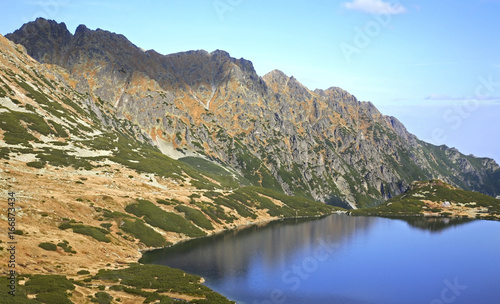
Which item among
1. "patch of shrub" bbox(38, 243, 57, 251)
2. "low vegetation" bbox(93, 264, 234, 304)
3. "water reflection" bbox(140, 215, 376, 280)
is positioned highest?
"patch of shrub" bbox(38, 243, 57, 251)

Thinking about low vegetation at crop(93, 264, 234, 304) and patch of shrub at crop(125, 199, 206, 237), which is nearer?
low vegetation at crop(93, 264, 234, 304)

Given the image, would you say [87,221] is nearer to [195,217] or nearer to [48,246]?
[48,246]

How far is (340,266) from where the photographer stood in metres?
117

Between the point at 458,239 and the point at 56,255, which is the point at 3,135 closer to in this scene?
the point at 56,255

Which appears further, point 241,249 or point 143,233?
point 241,249

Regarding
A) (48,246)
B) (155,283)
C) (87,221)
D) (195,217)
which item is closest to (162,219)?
(195,217)

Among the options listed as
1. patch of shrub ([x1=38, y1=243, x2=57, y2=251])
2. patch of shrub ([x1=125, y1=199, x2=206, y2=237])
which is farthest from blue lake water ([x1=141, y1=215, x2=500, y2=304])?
patch of shrub ([x1=38, y1=243, x2=57, y2=251])

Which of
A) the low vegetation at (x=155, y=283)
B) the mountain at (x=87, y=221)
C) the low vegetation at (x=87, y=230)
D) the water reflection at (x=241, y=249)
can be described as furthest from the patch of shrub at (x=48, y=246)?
the water reflection at (x=241, y=249)

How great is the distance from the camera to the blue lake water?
290 feet

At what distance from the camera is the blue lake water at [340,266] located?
8825 centimetres

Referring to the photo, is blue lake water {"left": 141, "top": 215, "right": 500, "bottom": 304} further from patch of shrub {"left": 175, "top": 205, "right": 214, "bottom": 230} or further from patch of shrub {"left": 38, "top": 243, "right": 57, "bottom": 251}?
patch of shrub {"left": 38, "top": 243, "right": 57, "bottom": 251}

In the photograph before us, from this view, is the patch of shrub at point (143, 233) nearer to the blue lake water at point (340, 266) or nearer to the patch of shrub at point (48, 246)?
the blue lake water at point (340, 266)

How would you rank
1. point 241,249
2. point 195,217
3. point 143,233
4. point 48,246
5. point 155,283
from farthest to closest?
point 195,217 < point 241,249 < point 143,233 < point 48,246 < point 155,283

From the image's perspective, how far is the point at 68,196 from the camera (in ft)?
401
